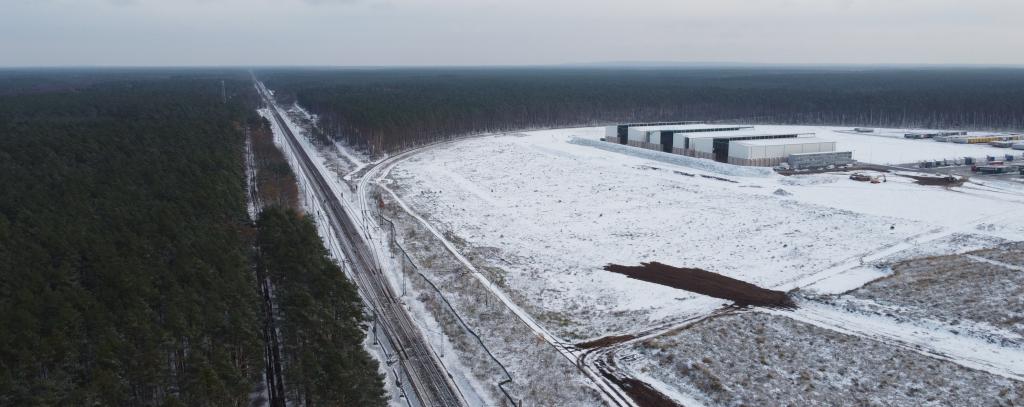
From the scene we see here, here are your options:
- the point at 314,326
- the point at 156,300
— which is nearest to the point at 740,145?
the point at 314,326

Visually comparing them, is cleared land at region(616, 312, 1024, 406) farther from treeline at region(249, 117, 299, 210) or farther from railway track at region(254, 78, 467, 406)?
treeline at region(249, 117, 299, 210)

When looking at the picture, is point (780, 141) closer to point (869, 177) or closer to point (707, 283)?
point (869, 177)

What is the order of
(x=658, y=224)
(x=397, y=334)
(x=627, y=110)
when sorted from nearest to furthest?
(x=397, y=334) < (x=658, y=224) < (x=627, y=110)

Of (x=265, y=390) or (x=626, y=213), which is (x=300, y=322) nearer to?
(x=265, y=390)

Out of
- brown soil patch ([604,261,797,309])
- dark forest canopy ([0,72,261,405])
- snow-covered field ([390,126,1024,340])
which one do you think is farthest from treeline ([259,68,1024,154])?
brown soil patch ([604,261,797,309])

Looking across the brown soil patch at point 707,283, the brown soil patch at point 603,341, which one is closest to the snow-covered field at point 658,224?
the brown soil patch at point 603,341

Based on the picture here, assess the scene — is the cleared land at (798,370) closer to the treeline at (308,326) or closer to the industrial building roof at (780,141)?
the treeline at (308,326)
